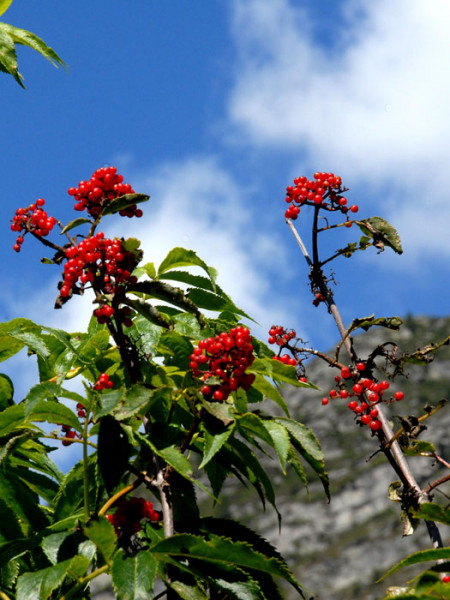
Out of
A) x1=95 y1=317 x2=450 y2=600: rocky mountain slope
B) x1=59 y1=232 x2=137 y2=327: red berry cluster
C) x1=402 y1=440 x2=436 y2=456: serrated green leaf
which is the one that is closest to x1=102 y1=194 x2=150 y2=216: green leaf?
x1=59 y1=232 x2=137 y2=327: red berry cluster

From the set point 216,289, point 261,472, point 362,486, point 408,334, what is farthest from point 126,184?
point 408,334

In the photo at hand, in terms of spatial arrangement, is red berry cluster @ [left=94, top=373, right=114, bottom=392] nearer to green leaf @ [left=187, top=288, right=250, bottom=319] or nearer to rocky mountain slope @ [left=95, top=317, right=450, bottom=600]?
green leaf @ [left=187, top=288, right=250, bottom=319]

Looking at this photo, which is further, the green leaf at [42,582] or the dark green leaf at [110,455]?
the dark green leaf at [110,455]

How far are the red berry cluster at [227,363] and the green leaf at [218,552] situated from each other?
0.45 metres

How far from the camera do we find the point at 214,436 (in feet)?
7.91

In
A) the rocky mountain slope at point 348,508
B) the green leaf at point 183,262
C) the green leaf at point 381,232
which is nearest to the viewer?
the green leaf at point 183,262

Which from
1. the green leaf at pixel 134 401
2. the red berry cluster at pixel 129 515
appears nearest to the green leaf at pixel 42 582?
the red berry cluster at pixel 129 515

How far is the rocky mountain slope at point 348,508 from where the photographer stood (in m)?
93.7

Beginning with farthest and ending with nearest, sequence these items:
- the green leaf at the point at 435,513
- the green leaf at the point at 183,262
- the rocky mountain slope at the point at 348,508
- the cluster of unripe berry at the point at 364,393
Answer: the rocky mountain slope at the point at 348,508 < the green leaf at the point at 183,262 < the cluster of unripe berry at the point at 364,393 < the green leaf at the point at 435,513

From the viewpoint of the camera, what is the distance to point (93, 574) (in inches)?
95.8

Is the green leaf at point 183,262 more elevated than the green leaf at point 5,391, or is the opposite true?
the green leaf at point 183,262

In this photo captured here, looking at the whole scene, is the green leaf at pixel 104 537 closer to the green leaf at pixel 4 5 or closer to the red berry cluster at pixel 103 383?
the red berry cluster at pixel 103 383

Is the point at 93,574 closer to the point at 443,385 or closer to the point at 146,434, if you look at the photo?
the point at 146,434

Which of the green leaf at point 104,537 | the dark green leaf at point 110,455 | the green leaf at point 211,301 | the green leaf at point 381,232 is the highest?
the green leaf at point 381,232
